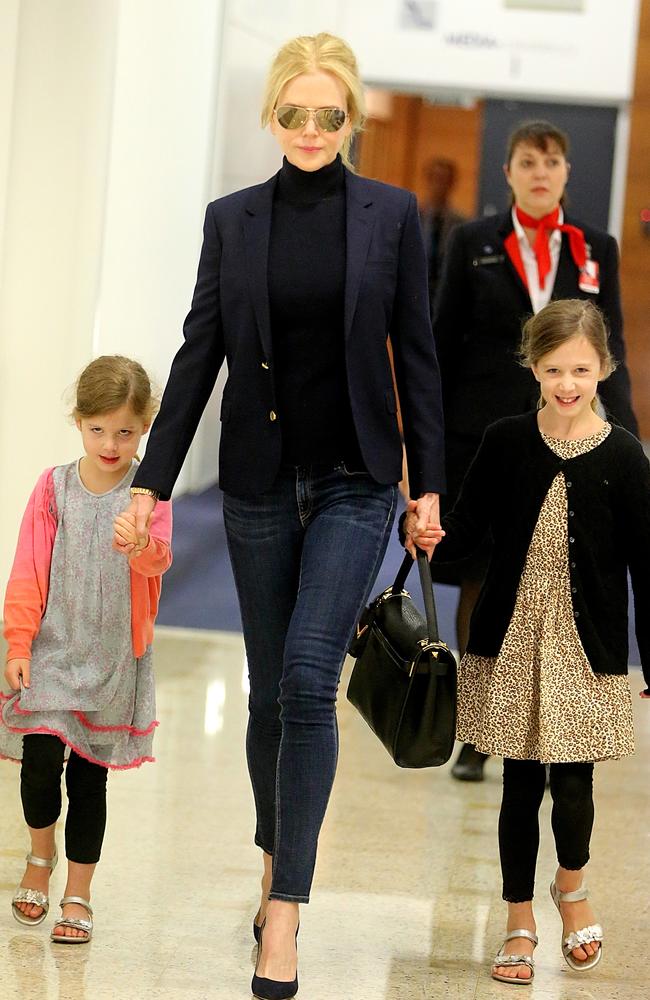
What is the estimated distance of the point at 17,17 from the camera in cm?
529

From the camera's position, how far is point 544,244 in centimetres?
406

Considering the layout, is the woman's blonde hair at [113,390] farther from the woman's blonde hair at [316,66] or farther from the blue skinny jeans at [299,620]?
the woman's blonde hair at [316,66]

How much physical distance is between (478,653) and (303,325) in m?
0.74

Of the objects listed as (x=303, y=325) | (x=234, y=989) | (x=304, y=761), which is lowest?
(x=234, y=989)

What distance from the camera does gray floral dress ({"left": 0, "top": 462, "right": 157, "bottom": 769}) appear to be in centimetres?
291

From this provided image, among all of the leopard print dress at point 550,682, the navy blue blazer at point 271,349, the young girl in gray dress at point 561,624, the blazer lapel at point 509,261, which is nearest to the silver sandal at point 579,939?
the young girl in gray dress at point 561,624

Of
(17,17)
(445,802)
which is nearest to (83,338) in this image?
(17,17)

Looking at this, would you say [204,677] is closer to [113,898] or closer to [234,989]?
[113,898]

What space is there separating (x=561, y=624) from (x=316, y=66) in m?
1.14

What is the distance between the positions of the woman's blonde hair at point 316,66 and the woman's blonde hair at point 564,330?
0.53 meters

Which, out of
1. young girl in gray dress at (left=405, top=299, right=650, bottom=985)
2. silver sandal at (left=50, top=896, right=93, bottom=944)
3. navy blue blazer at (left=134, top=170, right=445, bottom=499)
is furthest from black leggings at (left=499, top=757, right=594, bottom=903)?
silver sandal at (left=50, top=896, right=93, bottom=944)

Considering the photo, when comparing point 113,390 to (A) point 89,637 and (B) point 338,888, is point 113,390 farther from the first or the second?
(B) point 338,888

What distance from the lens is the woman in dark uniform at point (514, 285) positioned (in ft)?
13.2

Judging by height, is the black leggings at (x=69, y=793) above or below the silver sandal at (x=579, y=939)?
above
